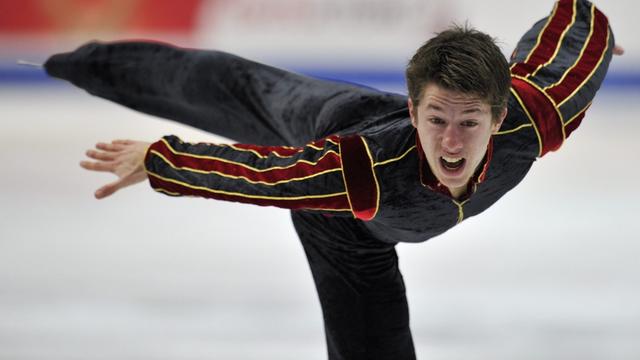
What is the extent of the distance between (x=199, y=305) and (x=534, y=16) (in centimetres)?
329

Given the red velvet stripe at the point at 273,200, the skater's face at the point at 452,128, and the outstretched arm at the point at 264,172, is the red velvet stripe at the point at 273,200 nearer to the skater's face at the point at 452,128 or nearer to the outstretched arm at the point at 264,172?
the outstretched arm at the point at 264,172

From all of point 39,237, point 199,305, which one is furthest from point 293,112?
point 39,237

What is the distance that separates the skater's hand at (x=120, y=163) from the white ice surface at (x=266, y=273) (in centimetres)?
97

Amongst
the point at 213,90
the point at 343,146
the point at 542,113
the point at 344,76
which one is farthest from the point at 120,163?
the point at 344,76

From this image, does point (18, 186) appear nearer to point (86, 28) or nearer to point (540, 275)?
point (86, 28)

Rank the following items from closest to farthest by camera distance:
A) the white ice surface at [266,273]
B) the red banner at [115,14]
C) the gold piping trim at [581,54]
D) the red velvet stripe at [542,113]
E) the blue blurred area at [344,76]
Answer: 1. the red velvet stripe at [542,113]
2. the gold piping trim at [581,54]
3. the white ice surface at [266,273]
4. the blue blurred area at [344,76]
5. the red banner at [115,14]

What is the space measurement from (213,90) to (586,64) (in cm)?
133

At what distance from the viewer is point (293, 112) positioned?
10.0ft

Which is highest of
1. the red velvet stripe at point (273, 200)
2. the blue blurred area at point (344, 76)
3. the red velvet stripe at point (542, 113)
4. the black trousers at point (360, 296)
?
the blue blurred area at point (344, 76)

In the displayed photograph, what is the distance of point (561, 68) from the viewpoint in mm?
2711

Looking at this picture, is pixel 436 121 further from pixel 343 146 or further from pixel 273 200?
pixel 273 200

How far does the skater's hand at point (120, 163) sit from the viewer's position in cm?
255

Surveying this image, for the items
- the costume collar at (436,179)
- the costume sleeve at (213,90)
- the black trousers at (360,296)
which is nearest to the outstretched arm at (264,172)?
the costume collar at (436,179)

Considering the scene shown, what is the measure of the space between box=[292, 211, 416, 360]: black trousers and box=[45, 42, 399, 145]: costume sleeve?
0.38 meters
